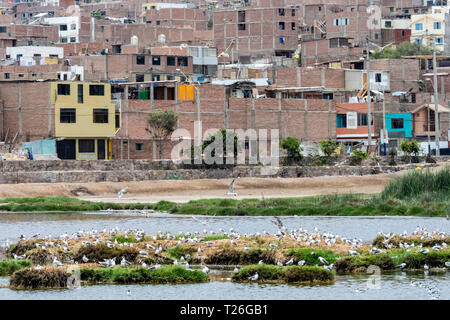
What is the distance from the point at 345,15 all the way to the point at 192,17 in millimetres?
30064

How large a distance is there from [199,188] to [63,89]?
13866 millimetres

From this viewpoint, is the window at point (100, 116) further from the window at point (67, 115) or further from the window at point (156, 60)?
the window at point (156, 60)

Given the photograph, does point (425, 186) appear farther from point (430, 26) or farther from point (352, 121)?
point (430, 26)

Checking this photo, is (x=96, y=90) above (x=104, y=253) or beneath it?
above

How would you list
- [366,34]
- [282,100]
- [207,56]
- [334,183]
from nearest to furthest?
[334,183]
[282,100]
[207,56]
[366,34]

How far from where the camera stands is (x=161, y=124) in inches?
2805

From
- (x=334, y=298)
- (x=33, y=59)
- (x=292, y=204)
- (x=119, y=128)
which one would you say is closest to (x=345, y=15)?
(x=33, y=59)

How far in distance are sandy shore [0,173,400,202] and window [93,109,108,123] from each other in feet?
34.6

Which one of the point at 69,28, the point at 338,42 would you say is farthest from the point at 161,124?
the point at 69,28

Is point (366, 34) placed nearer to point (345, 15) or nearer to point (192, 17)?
point (345, 15)

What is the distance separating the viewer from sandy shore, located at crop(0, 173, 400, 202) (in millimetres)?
57844

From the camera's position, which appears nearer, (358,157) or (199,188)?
(199,188)

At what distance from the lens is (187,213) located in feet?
157

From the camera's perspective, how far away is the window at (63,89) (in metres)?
69.9
